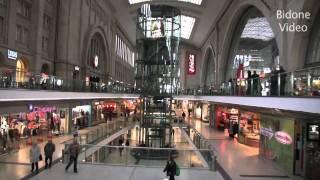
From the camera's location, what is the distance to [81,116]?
33438 millimetres

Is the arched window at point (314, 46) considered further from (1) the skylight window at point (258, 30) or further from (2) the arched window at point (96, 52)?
(2) the arched window at point (96, 52)

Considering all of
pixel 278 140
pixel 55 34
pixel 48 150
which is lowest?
pixel 48 150

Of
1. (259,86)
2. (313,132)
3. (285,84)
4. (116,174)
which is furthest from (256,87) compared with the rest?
(116,174)

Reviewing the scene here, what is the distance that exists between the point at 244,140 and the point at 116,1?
29812mm

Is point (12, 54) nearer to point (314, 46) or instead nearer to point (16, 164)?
point (16, 164)

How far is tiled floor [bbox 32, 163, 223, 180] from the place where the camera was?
44.8 ft

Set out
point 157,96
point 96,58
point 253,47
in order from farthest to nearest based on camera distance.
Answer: point 96,58 → point 253,47 → point 157,96

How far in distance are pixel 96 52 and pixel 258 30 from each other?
71.8ft

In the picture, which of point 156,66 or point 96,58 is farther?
point 96,58

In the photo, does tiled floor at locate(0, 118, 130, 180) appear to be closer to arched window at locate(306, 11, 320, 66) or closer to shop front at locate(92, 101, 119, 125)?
arched window at locate(306, 11, 320, 66)

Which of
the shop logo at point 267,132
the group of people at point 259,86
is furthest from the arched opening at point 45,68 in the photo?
the shop logo at point 267,132

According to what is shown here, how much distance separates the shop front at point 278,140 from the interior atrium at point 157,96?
0.06m

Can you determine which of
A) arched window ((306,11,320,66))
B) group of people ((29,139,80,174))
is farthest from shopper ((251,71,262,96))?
group of people ((29,139,80,174))

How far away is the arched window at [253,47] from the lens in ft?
86.0
